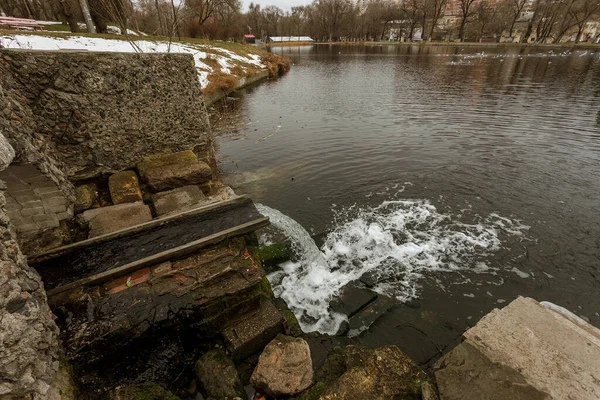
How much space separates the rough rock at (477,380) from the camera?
2262 millimetres

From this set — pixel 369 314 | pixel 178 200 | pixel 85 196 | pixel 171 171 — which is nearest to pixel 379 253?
pixel 369 314

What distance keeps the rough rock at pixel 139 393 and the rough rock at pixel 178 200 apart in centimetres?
242

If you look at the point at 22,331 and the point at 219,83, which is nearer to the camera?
the point at 22,331

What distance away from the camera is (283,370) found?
9.72 ft

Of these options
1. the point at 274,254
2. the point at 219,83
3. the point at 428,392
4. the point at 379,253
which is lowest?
the point at 379,253

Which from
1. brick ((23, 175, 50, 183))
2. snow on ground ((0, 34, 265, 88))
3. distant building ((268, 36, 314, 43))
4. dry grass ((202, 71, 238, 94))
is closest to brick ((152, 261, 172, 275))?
brick ((23, 175, 50, 183))

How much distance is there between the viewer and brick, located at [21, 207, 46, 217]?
11.5ft

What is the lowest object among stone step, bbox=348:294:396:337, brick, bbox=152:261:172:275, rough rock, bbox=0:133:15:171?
stone step, bbox=348:294:396:337

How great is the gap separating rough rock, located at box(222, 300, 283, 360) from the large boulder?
189mm

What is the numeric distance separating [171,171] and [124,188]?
80cm

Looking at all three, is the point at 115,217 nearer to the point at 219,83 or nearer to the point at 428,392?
the point at 428,392

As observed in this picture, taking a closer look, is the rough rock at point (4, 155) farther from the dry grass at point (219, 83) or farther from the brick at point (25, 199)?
the dry grass at point (219, 83)

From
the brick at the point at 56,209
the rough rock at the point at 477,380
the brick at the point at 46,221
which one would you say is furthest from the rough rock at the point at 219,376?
the brick at the point at 56,209

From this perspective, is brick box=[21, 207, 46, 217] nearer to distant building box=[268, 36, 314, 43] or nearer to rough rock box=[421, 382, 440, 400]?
rough rock box=[421, 382, 440, 400]
